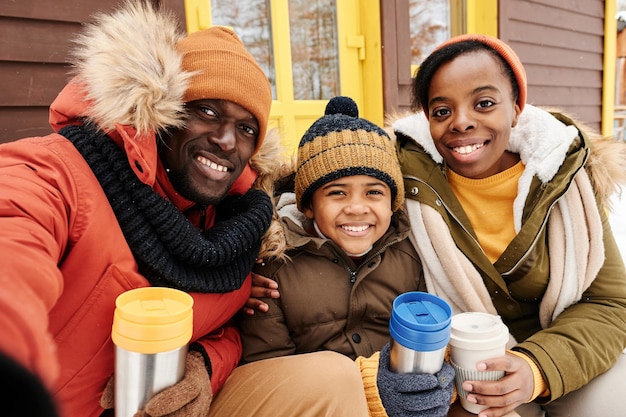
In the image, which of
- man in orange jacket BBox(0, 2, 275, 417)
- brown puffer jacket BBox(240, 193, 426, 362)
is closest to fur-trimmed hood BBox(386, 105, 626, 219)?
brown puffer jacket BBox(240, 193, 426, 362)

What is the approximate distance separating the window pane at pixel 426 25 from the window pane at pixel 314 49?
873 millimetres

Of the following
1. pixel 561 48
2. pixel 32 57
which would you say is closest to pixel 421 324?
pixel 32 57

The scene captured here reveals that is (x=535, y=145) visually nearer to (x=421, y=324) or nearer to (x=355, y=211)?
(x=355, y=211)

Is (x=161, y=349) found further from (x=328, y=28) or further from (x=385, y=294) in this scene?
(x=328, y=28)

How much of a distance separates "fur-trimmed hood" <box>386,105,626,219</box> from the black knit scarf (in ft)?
3.36

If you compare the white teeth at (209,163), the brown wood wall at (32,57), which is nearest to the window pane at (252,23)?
the brown wood wall at (32,57)

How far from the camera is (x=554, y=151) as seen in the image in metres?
1.69

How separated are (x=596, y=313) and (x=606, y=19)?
5.03 m

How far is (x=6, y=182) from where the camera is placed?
90cm

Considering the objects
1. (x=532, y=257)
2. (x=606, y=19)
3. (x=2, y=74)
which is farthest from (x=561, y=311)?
(x=606, y=19)

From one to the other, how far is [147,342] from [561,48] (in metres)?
5.36

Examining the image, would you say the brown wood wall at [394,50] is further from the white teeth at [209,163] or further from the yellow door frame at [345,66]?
the white teeth at [209,163]

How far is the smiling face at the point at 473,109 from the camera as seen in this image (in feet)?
5.52

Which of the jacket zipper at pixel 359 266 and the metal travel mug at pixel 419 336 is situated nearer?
the metal travel mug at pixel 419 336
